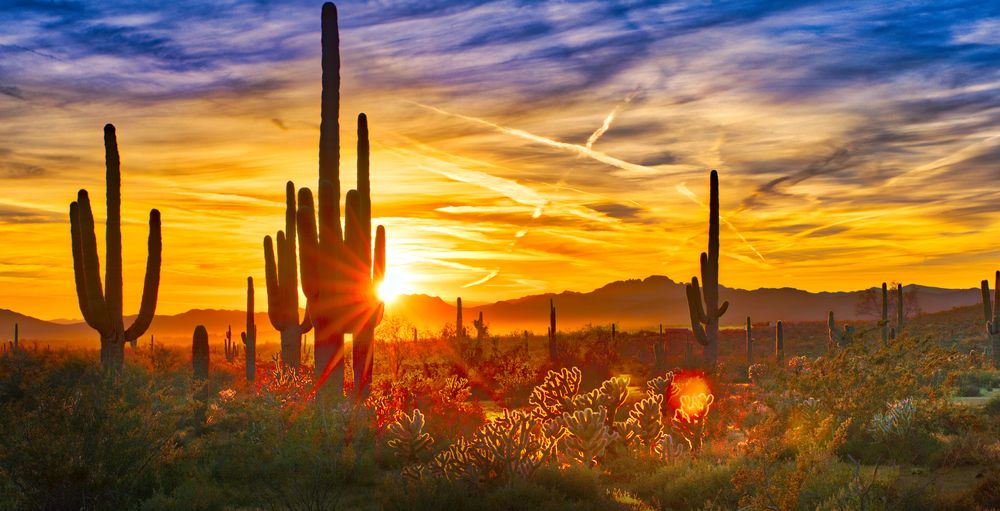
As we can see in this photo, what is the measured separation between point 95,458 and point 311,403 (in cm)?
646

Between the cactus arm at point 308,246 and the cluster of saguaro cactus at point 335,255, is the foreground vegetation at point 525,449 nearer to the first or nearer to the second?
the cluster of saguaro cactus at point 335,255

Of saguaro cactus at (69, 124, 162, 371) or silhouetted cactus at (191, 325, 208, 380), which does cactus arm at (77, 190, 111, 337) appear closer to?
saguaro cactus at (69, 124, 162, 371)

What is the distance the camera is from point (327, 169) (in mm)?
20703

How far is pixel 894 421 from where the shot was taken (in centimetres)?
1520

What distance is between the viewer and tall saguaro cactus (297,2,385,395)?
1902cm

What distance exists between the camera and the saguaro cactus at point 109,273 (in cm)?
2227

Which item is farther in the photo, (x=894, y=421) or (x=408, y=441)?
(x=894, y=421)

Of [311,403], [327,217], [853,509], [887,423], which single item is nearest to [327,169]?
[327,217]

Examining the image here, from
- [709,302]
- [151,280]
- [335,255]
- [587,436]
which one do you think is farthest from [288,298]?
[587,436]

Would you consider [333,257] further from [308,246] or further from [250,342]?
[250,342]

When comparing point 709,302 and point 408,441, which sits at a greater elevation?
point 709,302

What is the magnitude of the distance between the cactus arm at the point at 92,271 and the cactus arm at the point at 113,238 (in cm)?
17

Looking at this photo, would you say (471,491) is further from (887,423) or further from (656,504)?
(887,423)

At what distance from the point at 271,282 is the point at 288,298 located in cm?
251
